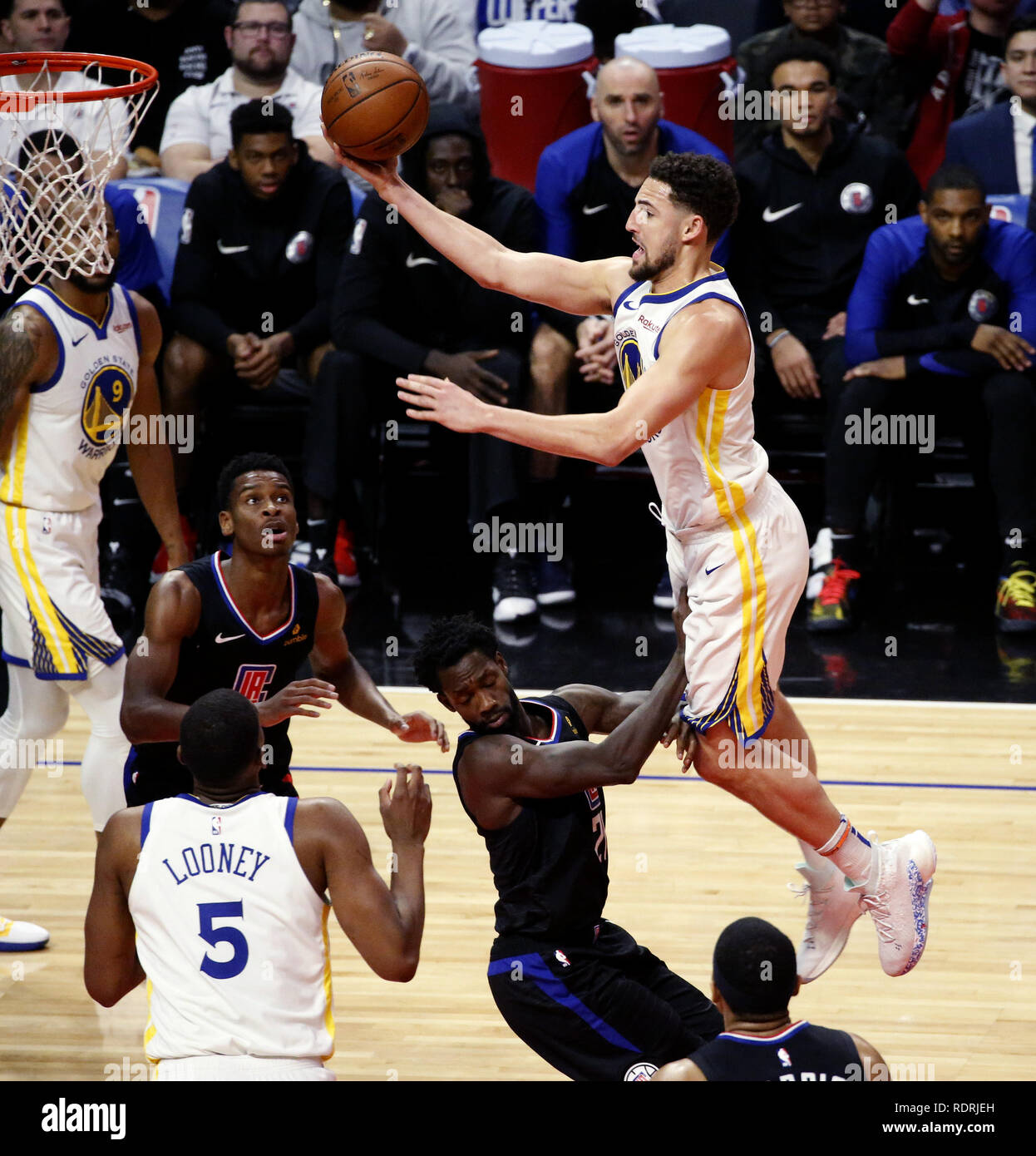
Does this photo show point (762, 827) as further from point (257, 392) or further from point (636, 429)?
point (257, 392)

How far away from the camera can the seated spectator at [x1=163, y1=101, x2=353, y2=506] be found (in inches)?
303

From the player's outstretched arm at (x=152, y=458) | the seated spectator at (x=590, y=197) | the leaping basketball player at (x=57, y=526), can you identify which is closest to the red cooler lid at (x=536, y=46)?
the seated spectator at (x=590, y=197)

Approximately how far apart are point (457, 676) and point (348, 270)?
4.28 metres

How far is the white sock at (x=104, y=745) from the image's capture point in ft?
16.2

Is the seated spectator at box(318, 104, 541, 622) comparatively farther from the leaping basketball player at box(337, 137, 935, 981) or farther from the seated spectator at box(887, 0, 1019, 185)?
the leaping basketball player at box(337, 137, 935, 981)

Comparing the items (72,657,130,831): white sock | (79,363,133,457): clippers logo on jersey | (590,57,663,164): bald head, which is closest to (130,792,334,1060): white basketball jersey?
(72,657,130,831): white sock

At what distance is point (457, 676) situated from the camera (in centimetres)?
376

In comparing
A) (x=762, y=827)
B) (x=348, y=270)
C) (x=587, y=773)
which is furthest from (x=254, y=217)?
(x=587, y=773)

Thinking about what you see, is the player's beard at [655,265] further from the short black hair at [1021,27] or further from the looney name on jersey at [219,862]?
the short black hair at [1021,27]

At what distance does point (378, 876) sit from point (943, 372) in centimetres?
492

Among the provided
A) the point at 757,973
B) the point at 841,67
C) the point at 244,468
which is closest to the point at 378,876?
the point at 757,973

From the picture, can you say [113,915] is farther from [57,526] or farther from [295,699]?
[57,526]

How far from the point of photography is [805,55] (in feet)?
24.9

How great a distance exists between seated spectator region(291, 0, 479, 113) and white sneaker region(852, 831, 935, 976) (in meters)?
5.32
